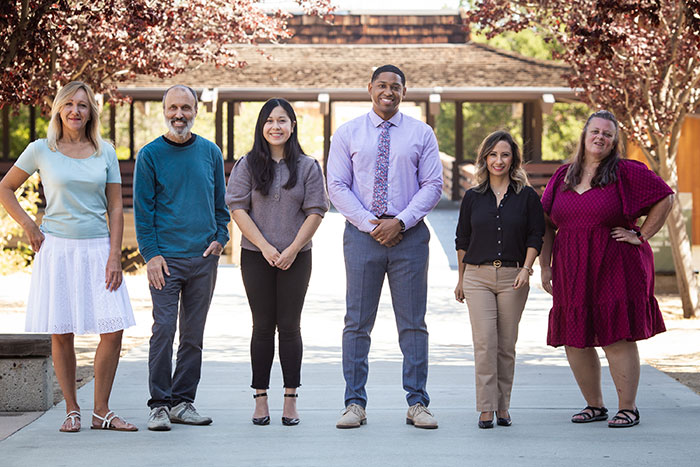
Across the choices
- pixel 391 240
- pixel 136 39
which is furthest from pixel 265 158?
pixel 136 39

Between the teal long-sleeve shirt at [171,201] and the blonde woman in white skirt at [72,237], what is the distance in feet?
0.60

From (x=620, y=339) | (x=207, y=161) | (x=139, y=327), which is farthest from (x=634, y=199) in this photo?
(x=139, y=327)

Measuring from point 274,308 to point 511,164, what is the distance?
154 cm

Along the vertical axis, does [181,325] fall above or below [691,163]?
above

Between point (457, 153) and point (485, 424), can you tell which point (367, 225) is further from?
point (457, 153)

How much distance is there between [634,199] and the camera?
6062mm

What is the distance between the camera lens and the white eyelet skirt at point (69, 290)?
18.9 ft

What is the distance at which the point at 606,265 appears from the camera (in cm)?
605

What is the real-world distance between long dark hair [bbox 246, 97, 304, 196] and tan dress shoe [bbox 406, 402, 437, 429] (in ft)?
4.61

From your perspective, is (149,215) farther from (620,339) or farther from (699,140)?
(699,140)

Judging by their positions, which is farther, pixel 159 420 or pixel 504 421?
pixel 504 421

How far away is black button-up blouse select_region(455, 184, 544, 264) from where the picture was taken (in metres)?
5.97

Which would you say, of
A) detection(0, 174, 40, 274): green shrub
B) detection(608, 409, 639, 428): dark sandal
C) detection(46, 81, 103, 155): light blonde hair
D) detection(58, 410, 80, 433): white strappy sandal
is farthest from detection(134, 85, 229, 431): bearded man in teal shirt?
detection(0, 174, 40, 274): green shrub

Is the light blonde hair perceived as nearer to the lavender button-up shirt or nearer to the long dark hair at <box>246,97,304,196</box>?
the long dark hair at <box>246,97,304,196</box>
